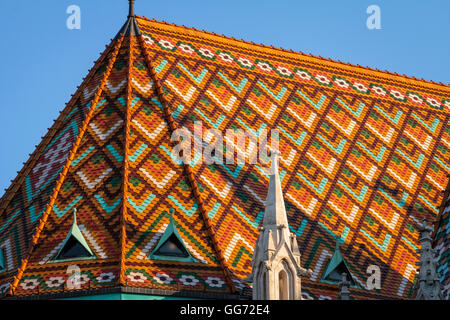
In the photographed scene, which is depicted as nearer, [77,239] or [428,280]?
[428,280]

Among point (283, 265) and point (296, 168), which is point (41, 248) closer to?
point (283, 265)

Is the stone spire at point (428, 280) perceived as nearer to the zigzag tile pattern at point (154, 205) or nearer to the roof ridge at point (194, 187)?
the roof ridge at point (194, 187)

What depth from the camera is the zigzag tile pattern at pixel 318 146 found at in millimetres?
20312

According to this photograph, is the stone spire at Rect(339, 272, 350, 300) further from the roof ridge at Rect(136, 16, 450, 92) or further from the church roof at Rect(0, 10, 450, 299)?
the roof ridge at Rect(136, 16, 450, 92)

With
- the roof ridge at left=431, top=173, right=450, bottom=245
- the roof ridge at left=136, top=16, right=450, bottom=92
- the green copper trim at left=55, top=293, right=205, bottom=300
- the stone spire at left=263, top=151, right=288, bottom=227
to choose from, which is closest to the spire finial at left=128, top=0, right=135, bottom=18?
the roof ridge at left=136, top=16, right=450, bottom=92

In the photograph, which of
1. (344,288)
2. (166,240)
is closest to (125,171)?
(166,240)

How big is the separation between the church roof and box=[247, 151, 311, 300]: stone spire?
66 cm

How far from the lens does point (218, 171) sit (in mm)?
20750

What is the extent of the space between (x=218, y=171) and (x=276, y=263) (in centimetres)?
340

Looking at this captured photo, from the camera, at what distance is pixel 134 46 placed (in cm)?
2252

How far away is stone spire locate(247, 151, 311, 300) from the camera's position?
57.8 feet

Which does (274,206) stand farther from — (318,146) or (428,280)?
(318,146)
